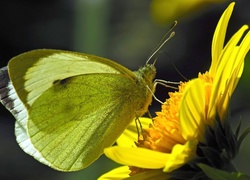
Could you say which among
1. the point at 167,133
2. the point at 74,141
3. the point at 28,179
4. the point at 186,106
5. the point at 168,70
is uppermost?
the point at 186,106

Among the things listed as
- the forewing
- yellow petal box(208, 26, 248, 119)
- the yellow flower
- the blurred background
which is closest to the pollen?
the yellow flower

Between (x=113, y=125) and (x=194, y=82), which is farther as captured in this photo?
(x=113, y=125)

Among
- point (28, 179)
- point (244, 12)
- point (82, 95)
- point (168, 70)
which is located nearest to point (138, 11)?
point (168, 70)

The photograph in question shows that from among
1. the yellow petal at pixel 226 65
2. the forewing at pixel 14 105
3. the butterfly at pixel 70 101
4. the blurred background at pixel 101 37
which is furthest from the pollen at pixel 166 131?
the blurred background at pixel 101 37

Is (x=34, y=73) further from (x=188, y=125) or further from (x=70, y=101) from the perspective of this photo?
(x=188, y=125)

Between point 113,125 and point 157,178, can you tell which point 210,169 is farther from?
point 113,125

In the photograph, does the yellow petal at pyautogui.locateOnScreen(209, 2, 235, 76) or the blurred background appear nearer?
the yellow petal at pyautogui.locateOnScreen(209, 2, 235, 76)

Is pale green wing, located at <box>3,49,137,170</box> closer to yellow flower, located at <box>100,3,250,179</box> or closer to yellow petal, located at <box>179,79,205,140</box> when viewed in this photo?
yellow flower, located at <box>100,3,250,179</box>
